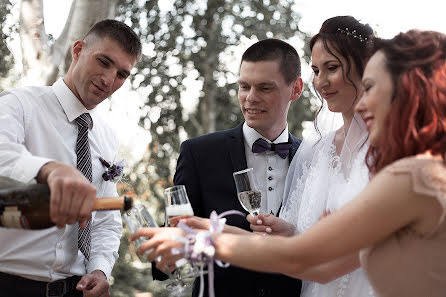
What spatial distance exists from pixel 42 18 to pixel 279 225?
11.5 ft

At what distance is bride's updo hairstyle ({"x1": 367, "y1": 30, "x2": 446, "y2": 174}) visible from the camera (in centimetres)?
224

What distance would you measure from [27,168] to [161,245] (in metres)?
0.78

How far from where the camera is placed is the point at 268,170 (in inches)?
163

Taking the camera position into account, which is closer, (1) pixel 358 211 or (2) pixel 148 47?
(1) pixel 358 211

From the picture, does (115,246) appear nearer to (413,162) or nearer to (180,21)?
(413,162)

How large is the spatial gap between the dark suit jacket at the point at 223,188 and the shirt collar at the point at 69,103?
886 mm

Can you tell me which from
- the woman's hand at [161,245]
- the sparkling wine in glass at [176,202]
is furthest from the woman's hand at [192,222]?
the woman's hand at [161,245]

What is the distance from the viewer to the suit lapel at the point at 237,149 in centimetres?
405

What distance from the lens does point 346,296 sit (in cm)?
327

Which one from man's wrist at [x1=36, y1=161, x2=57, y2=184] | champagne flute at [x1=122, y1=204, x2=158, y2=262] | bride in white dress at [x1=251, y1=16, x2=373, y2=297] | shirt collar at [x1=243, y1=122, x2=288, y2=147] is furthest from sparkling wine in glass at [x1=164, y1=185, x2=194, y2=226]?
shirt collar at [x1=243, y1=122, x2=288, y2=147]

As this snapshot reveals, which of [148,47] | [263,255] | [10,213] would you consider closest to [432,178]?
[263,255]

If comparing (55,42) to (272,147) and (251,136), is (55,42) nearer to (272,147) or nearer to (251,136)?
(251,136)

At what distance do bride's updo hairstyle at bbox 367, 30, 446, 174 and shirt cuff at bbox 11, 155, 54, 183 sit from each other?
1632 mm

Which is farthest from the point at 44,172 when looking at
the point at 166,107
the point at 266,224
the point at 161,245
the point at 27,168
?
the point at 166,107
